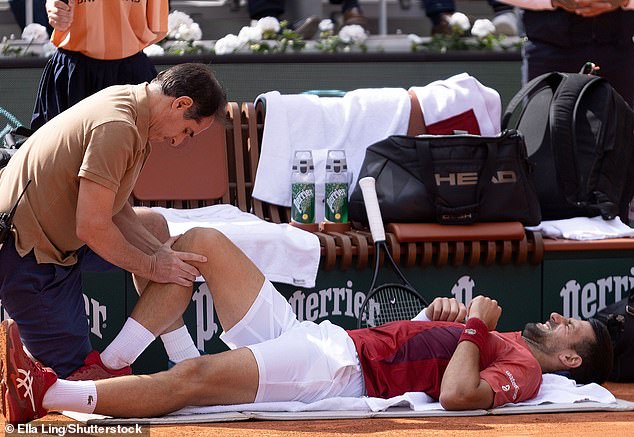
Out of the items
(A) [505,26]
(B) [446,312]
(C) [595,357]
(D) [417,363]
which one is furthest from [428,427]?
(A) [505,26]

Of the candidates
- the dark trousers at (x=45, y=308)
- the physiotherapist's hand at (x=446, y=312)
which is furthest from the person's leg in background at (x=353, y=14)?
the dark trousers at (x=45, y=308)

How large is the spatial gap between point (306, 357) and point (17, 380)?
0.98 metres

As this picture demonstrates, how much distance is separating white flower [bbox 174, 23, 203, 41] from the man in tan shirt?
11.1ft

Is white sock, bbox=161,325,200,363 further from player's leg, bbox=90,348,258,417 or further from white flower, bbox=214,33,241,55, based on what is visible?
white flower, bbox=214,33,241,55

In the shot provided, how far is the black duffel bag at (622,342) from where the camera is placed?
5168 mm

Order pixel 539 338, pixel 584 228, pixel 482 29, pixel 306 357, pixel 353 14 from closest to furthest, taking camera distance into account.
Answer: pixel 306 357
pixel 539 338
pixel 584 228
pixel 482 29
pixel 353 14

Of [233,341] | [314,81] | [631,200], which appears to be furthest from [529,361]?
[314,81]

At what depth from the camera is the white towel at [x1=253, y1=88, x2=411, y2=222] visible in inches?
231

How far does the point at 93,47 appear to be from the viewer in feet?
17.1

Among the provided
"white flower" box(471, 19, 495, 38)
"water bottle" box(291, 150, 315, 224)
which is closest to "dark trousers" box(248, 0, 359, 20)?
"white flower" box(471, 19, 495, 38)

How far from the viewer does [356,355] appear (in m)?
4.37

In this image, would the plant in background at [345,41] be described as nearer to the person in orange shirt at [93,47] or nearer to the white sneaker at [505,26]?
the white sneaker at [505,26]

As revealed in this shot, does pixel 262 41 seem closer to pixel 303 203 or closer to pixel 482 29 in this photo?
pixel 482 29

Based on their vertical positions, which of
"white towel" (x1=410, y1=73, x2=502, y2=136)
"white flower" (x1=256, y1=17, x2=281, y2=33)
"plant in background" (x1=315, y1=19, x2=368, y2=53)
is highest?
"white flower" (x1=256, y1=17, x2=281, y2=33)
